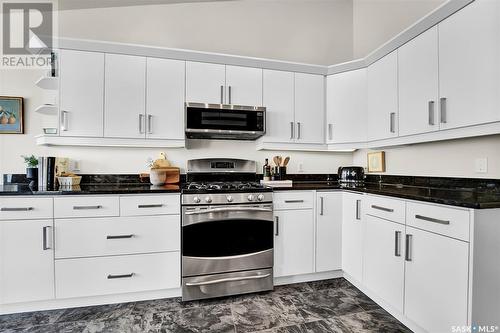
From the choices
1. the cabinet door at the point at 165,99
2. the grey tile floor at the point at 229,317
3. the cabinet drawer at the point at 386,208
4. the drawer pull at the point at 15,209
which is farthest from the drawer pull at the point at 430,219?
the drawer pull at the point at 15,209

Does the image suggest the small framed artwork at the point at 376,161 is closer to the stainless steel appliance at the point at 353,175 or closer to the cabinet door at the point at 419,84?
the stainless steel appliance at the point at 353,175

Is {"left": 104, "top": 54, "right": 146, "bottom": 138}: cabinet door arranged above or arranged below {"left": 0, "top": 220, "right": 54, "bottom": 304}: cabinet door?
above

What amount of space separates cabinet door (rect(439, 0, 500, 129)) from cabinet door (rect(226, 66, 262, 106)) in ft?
5.34

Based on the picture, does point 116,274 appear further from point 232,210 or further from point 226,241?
point 232,210

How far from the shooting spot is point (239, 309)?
2.01 m

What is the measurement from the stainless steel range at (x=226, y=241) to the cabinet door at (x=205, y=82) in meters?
1.02

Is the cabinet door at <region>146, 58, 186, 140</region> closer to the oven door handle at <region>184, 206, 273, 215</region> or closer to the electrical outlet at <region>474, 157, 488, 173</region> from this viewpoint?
the oven door handle at <region>184, 206, 273, 215</region>

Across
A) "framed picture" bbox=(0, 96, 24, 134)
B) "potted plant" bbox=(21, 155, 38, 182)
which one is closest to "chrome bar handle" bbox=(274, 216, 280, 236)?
"potted plant" bbox=(21, 155, 38, 182)

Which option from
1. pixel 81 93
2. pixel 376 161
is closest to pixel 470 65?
pixel 376 161

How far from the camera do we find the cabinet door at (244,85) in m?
2.65

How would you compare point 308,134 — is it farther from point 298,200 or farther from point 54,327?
point 54,327

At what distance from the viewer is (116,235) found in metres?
2.03

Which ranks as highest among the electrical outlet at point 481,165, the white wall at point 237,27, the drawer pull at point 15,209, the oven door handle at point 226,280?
the white wall at point 237,27

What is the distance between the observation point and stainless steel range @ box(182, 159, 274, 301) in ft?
6.91
